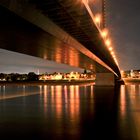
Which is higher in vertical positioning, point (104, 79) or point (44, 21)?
point (44, 21)

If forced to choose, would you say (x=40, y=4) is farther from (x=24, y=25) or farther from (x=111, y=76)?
(x=111, y=76)

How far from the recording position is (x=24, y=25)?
585 inches

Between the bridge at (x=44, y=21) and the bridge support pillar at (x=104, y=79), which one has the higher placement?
the bridge at (x=44, y=21)

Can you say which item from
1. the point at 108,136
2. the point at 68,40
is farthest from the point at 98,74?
the point at 108,136

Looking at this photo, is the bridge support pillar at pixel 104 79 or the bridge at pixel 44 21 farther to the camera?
the bridge support pillar at pixel 104 79

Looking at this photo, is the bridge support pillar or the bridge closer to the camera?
the bridge

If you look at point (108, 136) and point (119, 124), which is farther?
point (119, 124)

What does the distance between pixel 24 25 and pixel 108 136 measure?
818 cm

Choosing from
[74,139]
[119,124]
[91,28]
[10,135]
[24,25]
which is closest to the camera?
[74,139]

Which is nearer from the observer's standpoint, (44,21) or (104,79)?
(44,21)

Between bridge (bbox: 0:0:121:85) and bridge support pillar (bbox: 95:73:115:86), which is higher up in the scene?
bridge (bbox: 0:0:121:85)

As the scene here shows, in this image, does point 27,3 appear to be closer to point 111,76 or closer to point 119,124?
point 119,124

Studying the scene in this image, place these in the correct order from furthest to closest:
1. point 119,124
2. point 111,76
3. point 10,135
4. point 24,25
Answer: point 111,76
point 24,25
point 119,124
point 10,135

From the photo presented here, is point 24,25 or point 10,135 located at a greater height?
point 24,25
